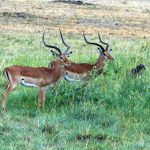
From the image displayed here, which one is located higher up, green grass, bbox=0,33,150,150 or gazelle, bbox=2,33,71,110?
gazelle, bbox=2,33,71,110

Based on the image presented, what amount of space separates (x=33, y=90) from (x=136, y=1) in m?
32.8

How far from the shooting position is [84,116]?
24.2 feet

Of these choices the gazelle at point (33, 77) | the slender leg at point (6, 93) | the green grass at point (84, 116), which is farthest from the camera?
the gazelle at point (33, 77)

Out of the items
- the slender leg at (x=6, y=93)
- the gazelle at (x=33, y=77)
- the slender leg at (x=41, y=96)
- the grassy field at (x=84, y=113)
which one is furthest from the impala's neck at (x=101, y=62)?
the slender leg at (x=6, y=93)

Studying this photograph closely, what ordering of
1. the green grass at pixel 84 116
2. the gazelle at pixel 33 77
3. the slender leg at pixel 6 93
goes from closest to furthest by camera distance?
1. the green grass at pixel 84 116
2. the slender leg at pixel 6 93
3. the gazelle at pixel 33 77

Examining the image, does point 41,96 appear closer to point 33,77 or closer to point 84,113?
point 33,77

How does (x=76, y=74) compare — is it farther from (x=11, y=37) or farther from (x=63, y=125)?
(x=11, y=37)

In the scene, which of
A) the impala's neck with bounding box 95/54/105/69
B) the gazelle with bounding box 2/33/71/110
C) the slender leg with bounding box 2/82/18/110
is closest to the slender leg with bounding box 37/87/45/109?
the gazelle with bounding box 2/33/71/110

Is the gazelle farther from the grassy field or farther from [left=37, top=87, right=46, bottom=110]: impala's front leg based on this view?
the grassy field

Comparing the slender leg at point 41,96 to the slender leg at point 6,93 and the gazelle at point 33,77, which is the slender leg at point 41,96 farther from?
the slender leg at point 6,93

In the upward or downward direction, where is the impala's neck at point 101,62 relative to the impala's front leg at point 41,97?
upward

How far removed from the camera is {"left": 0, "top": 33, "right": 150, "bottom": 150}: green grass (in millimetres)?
6266

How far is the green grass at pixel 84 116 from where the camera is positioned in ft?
20.6

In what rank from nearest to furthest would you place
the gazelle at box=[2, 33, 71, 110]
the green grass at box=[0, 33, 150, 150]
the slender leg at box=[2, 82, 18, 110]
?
1. the green grass at box=[0, 33, 150, 150]
2. the slender leg at box=[2, 82, 18, 110]
3. the gazelle at box=[2, 33, 71, 110]
